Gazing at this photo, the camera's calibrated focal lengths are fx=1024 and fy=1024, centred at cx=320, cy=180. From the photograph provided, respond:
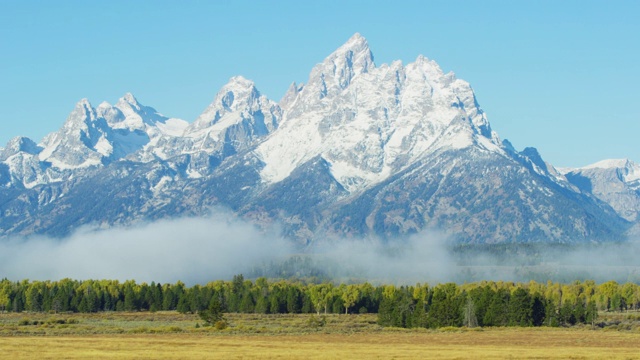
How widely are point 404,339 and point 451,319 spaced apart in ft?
158

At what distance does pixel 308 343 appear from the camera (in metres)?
136

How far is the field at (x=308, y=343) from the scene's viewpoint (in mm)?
114125

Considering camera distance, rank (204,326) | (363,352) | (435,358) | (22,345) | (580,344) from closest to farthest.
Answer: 1. (435,358)
2. (363,352)
3. (22,345)
4. (580,344)
5. (204,326)

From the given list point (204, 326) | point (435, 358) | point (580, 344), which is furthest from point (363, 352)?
point (204, 326)

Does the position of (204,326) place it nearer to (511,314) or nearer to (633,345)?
(511,314)

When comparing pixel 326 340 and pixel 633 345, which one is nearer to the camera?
pixel 633 345

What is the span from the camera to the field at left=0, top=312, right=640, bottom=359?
374ft

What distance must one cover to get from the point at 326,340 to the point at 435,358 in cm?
3658

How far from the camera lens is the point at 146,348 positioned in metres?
124

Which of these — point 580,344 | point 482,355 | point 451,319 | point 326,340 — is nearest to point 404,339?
point 326,340

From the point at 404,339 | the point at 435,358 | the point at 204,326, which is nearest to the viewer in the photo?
the point at 435,358

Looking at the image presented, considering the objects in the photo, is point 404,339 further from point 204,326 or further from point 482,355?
point 204,326

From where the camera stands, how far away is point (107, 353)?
115875 millimetres

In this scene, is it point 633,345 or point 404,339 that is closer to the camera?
point 633,345
